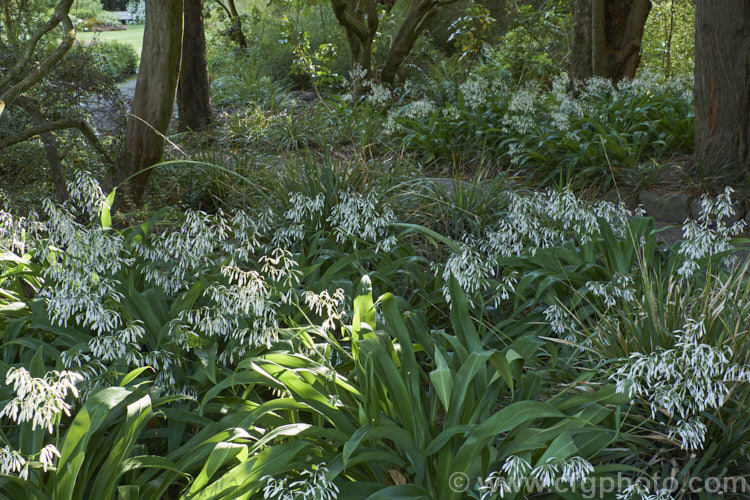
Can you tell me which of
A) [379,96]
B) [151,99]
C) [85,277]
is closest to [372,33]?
[379,96]

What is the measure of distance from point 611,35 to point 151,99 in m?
5.99

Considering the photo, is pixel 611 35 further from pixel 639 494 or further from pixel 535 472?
pixel 535 472

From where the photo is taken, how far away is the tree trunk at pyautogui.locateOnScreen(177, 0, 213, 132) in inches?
307

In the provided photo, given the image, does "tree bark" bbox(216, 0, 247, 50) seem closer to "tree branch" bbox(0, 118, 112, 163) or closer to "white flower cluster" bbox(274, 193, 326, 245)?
"tree branch" bbox(0, 118, 112, 163)

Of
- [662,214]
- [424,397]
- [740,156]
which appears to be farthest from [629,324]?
[740,156]

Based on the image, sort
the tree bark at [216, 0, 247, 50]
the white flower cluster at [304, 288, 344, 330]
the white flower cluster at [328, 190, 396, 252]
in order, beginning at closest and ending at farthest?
the white flower cluster at [304, 288, 344, 330] → the white flower cluster at [328, 190, 396, 252] → the tree bark at [216, 0, 247, 50]

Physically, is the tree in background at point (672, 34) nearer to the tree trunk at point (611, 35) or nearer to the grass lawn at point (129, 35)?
the tree trunk at point (611, 35)

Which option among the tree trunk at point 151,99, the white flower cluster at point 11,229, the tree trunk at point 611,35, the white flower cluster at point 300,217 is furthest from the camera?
the tree trunk at point 611,35

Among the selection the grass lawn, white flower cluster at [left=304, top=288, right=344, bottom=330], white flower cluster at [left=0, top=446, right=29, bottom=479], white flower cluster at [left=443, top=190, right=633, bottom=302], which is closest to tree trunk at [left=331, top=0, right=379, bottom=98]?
white flower cluster at [left=443, top=190, right=633, bottom=302]

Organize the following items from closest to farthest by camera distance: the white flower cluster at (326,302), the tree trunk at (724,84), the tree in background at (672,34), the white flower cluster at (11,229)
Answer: the white flower cluster at (326,302) < the white flower cluster at (11,229) < the tree trunk at (724,84) < the tree in background at (672,34)

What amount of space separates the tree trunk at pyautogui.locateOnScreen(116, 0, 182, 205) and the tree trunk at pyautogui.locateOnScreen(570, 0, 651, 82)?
5.33 meters

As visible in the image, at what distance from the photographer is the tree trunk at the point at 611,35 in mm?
7789

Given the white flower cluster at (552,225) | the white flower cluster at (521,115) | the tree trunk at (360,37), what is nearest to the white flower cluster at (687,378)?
the white flower cluster at (552,225)

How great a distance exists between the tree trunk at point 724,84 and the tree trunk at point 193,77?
18.7 ft
